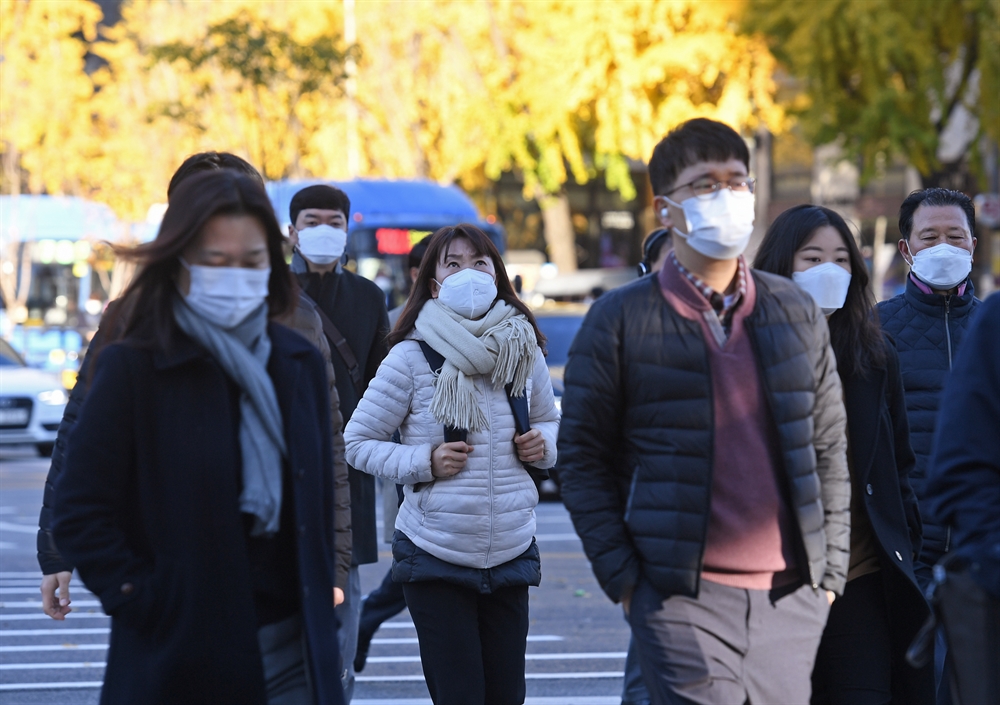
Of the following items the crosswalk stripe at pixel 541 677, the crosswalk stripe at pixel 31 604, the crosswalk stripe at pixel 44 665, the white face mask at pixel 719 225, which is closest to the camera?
the white face mask at pixel 719 225

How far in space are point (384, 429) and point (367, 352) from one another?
1.37 m

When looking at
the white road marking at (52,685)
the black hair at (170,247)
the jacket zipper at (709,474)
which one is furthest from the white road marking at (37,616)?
the jacket zipper at (709,474)

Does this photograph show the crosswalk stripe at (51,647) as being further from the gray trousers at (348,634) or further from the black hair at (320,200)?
the black hair at (320,200)

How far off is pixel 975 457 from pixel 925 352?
209 centimetres

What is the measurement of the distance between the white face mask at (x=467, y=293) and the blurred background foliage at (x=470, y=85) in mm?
16366

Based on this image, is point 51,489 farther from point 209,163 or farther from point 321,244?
point 321,244

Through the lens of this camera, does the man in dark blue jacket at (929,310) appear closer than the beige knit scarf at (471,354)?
No

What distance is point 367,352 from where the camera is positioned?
623cm

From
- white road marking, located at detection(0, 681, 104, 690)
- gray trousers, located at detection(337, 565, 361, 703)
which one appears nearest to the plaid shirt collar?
gray trousers, located at detection(337, 565, 361, 703)

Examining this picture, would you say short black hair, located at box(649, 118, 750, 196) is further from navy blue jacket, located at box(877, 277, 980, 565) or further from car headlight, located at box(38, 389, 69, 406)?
car headlight, located at box(38, 389, 69, 406)

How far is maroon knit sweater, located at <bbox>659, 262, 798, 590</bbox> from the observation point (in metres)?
3.47

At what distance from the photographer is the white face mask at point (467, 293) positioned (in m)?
4.96

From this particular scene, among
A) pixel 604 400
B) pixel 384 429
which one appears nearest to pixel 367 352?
pixel 384 429

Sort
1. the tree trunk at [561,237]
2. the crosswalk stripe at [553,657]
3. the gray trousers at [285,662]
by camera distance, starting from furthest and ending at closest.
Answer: the tree trunk at [561,237] < the crosswalk stripe at [553,657] < the gray trousers at [285,662]
